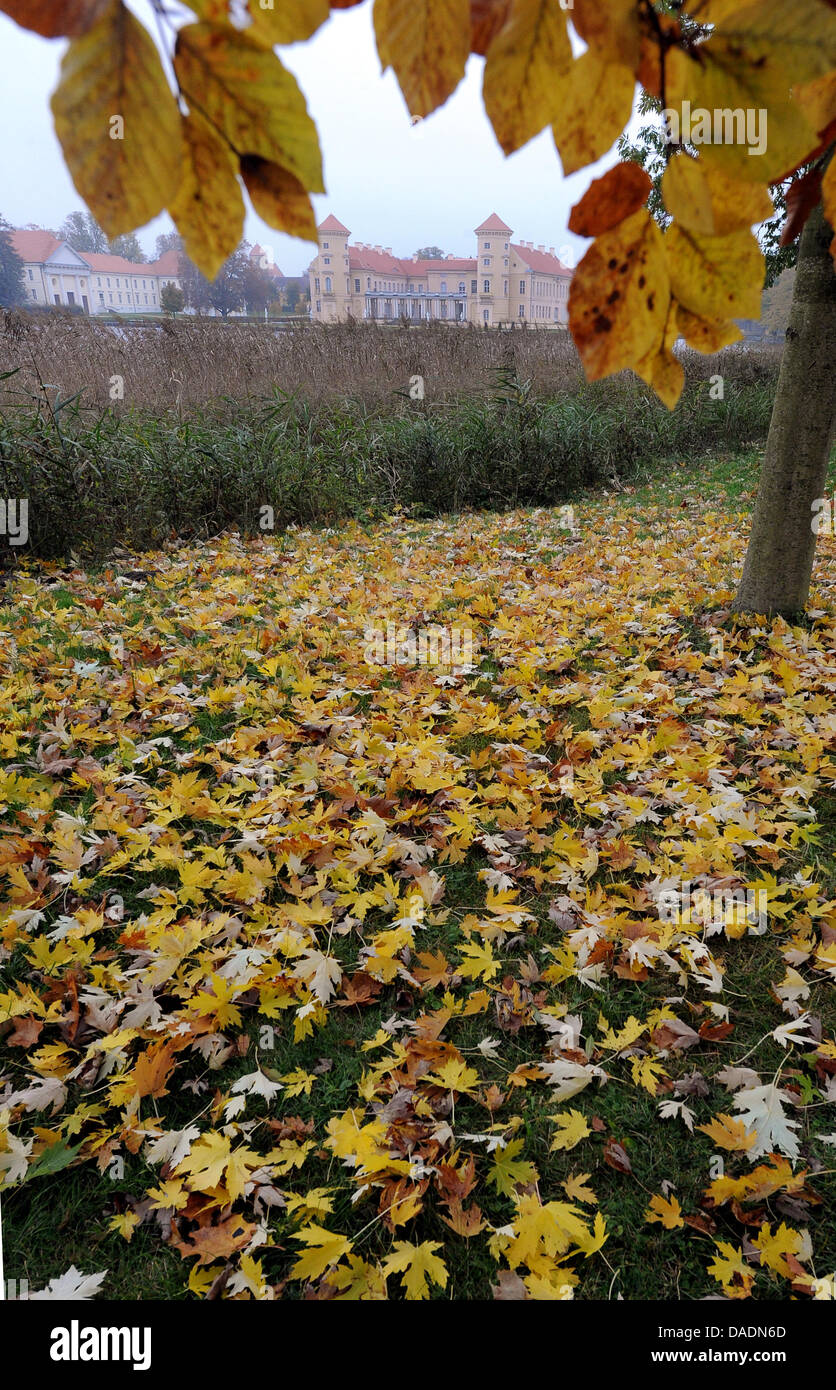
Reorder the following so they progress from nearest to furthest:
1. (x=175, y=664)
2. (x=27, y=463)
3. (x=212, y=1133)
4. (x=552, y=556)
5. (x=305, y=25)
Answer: (x=305, y=25) → (x=212, y=1133) → (x=175, y=664) → (x=27, y=463) → (x=552, y=556)

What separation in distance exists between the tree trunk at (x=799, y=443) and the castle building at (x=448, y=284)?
4.35 feet

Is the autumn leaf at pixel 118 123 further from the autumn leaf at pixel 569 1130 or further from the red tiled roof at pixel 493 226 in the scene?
the autumn leaf at pixel 569 1130

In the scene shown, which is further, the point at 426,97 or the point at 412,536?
the point at 412,536

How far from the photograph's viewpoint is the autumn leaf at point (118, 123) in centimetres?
39

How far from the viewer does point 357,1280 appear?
59.4 inches

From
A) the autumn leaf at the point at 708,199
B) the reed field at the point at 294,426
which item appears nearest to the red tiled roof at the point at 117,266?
the autumn leaf at the point at 708,199

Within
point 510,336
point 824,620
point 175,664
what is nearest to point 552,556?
point 824,620

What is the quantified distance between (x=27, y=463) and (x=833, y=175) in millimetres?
7018

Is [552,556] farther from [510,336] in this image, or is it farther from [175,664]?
[510,336]

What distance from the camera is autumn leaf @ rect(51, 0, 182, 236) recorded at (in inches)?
15.2

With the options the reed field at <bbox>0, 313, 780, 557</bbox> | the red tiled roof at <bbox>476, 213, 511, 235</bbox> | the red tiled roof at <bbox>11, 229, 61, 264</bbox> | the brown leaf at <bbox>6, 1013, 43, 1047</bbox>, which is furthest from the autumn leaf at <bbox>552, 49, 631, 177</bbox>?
the reed field at <bbox>0, 313, 780, 557</bbox>

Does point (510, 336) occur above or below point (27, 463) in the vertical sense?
above

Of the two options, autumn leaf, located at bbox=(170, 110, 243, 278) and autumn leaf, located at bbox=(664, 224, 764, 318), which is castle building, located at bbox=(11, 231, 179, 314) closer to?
autumn leaf, located at bbox=(170, 110, 243, 278)
